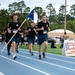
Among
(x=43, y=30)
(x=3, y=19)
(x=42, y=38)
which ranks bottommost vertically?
(x=42, y=38)

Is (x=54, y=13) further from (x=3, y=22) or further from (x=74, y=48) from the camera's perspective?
(x=74, y=48)

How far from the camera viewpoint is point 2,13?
7069 centimetres

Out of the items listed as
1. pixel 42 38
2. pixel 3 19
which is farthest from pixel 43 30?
pixel 3 19

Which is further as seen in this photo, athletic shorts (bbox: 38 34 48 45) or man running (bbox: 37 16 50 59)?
athletic shorts (bbox: 38 34 48 45)

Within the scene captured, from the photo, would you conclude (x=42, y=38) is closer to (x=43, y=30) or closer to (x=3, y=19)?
(x=43, y=30)

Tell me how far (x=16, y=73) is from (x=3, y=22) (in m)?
59.6

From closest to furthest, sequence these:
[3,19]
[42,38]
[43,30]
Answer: [43,30], [42,38], [3,19]

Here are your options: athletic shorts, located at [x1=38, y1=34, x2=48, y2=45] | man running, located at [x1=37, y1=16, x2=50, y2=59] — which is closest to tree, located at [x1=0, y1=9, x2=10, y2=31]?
athletic shorts, located at [x1=38, y1=34, x2=48, y2=45]

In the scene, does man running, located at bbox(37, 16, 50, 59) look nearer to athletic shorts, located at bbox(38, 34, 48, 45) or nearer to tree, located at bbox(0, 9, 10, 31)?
athletic shorts, located at bbox(38, 34, 48, 45)

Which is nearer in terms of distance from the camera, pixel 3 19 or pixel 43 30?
pixel 43 30

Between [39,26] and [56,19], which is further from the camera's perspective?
[56,19]

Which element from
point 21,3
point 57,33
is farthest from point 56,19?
point 57,33

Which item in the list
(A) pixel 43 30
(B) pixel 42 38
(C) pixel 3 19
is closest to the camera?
(A) pixel 43 30

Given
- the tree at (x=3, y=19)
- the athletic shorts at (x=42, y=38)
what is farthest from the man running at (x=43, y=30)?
the tree at (x=3, y=19)
